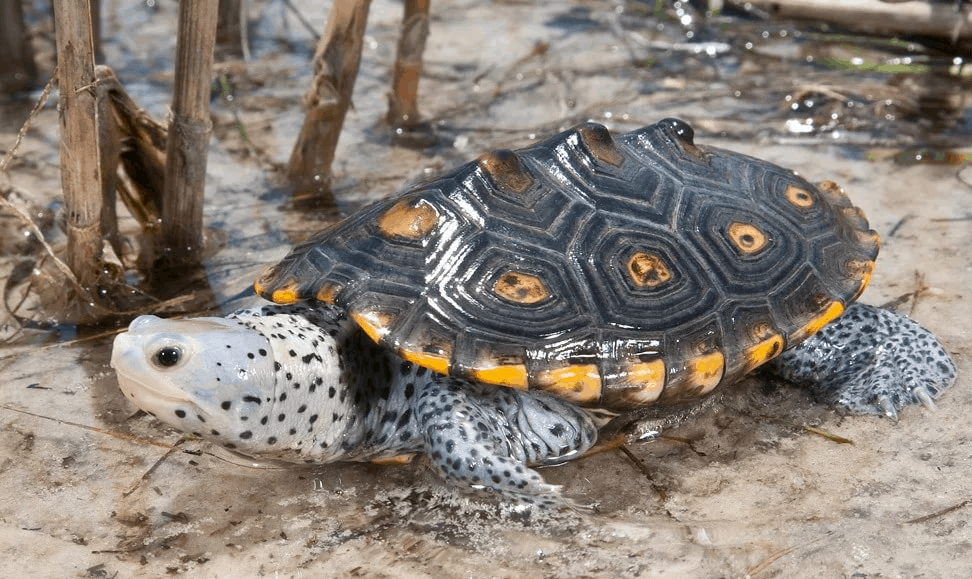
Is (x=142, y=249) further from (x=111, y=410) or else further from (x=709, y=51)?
(x=709, y=51)

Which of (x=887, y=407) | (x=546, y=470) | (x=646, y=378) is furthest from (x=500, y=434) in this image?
(x=887, y=407)

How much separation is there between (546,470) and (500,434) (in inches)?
10.2

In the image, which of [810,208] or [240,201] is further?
[240,201]

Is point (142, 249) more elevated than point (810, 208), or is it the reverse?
point (810, 208)

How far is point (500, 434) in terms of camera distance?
3543 mm

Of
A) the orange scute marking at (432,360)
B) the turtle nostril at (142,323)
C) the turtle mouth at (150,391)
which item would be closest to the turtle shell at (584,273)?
the orange scute marking at (432,360)

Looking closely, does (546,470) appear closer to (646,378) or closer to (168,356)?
(646,378)

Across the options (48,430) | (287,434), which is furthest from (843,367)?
(48,430)

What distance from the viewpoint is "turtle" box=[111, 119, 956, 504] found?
3316 millimetres

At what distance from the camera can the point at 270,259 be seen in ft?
16.5

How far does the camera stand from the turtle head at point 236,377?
305cm

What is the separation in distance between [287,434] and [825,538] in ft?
5.98

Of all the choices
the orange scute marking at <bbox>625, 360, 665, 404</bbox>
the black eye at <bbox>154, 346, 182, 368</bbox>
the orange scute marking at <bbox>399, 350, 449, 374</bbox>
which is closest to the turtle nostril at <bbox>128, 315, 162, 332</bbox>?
the black eye at <bbox>154, 346, 182, 368</bbox>

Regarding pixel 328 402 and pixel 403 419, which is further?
pixel 403 419
